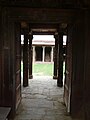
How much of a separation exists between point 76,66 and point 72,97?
79 centimetres

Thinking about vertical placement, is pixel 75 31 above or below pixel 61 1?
below

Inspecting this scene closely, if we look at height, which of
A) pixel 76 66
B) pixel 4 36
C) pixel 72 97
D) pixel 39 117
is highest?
pixel 4 36

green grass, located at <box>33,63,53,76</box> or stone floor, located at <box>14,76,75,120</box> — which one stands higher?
green grass, located at <box>33,63,53,76</box>

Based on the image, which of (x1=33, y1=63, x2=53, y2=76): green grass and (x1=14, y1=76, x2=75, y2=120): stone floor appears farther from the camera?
(x1=33, y1=63, x2=53, y2=76): green grass

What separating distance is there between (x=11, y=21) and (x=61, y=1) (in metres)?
1.23

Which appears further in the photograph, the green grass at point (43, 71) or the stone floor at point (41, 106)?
the green grass at point (43, 71)

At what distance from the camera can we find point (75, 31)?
4.64 metres

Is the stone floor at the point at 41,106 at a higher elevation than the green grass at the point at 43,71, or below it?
below

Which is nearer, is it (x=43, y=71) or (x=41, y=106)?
(x=41, y=106)

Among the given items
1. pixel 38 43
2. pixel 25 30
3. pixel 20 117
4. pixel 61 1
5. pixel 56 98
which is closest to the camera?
pixel 61 1

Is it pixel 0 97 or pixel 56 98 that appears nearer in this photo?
pixel 0 97

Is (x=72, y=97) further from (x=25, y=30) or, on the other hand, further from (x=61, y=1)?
(x=25, y=30)

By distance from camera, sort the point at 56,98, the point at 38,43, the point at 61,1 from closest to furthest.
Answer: the point at 61,1
the point at 56,98
the point at 38,43

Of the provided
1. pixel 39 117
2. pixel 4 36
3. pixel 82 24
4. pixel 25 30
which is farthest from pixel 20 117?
pixel 25 30
